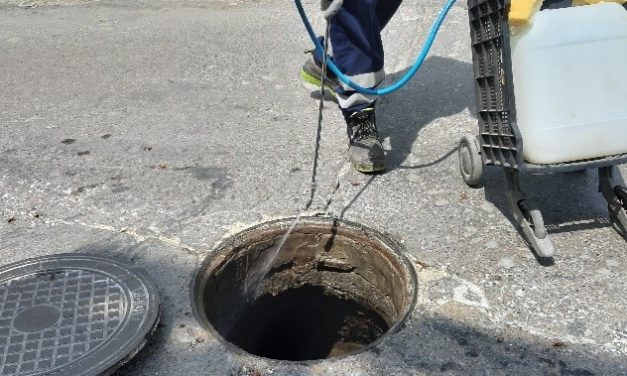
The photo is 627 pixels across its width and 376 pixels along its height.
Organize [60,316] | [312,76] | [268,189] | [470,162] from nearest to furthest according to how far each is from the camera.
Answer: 1. [60,316]
2. [470,162]
3. [268,189]
4. [312,76]

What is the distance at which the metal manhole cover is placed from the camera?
213 cm

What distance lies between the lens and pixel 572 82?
2.41 metres

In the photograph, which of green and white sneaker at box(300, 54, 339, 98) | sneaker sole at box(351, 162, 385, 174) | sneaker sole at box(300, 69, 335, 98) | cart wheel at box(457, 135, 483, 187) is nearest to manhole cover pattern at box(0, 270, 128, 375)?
sneaker sole at box(351, 162, 385, 174)

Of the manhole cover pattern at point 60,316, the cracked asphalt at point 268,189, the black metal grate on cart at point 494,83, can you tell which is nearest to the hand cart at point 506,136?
the black metal grate on cart at point 494,83

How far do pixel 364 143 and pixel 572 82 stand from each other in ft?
3.49

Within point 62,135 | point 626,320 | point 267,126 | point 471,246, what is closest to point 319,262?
point 471,246

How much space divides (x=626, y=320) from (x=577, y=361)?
10.9 inches

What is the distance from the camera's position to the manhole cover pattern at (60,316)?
216 cm

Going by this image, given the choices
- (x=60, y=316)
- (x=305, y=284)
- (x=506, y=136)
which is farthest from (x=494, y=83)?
(x=60, y=316)

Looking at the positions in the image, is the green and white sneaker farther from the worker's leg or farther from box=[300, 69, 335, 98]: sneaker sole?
the worker's leg

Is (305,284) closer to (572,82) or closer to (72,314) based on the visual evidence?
(72,314)

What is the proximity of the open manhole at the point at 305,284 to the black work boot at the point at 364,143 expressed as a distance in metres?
0.42

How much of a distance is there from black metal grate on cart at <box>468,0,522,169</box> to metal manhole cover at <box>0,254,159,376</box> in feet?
4.47

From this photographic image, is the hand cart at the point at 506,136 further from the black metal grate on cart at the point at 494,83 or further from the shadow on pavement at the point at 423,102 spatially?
the shadow on pavement at the point at 423,102
